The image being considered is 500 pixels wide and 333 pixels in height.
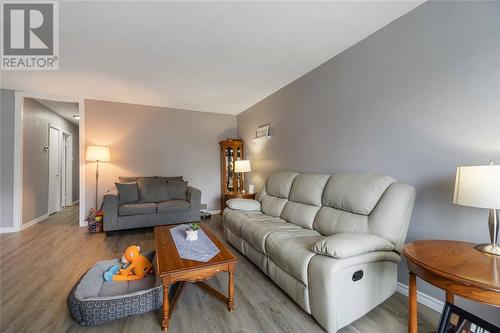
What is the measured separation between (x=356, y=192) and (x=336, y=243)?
70 centimetres

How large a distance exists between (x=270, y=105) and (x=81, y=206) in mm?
3941

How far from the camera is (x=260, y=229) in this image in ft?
7.21

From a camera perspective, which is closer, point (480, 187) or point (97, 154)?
point (480, 187)

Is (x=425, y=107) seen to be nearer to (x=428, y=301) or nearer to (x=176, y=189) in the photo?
(x=428, y=301)

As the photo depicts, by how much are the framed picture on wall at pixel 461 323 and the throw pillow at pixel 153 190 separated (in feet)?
12.8

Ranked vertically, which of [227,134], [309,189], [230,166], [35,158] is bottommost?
[309,189]

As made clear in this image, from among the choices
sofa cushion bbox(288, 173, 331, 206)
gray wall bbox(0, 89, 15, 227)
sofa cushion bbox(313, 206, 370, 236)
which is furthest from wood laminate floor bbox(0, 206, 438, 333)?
gray wall bbox(0, 89, 15, 227)

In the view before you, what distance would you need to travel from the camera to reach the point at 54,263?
241 cm

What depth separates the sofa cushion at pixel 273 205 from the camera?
2.80m

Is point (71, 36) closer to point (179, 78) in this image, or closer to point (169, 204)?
point (179, 78)

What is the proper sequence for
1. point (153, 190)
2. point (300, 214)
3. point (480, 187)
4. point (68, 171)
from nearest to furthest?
point (480, 187) < point (300, 214) < point (153, 190) < point (68, 171)

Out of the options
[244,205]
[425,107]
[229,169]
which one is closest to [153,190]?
[229,169]

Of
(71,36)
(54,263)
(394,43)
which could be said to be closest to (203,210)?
(54,263)

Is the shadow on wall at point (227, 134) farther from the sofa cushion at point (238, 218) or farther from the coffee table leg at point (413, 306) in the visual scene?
the coffee table leg at point (413, 306)
